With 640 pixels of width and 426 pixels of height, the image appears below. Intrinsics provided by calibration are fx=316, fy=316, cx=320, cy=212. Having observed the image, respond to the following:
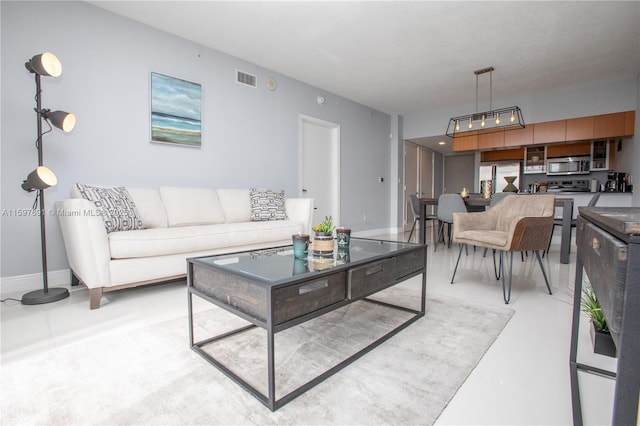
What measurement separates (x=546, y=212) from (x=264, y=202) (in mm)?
2746

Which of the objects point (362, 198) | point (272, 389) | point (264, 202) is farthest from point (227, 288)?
point (362, 198)

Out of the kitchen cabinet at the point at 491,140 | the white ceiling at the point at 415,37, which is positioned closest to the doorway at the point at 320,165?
the white ceiling at the point at 415,37

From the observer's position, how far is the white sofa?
214cm

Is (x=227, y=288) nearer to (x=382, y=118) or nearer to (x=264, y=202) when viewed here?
(x=264, y=202)

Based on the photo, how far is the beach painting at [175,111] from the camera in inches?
131

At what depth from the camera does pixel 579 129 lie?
17.1 ft

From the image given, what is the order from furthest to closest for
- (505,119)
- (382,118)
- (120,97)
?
(382,118), (505,119), (120,97)

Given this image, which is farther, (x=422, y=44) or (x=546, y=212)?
(x=422, y=44)

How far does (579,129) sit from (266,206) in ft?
17.4

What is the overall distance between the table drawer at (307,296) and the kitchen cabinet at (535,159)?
6.27m

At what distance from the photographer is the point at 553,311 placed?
6.93 ft

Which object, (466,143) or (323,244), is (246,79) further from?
(466,143)

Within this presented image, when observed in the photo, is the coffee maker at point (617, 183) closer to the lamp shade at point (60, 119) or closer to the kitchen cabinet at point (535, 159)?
the kitchen cabinet at point (535, 159)

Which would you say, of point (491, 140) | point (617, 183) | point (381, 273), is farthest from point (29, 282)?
point (617, 183)
